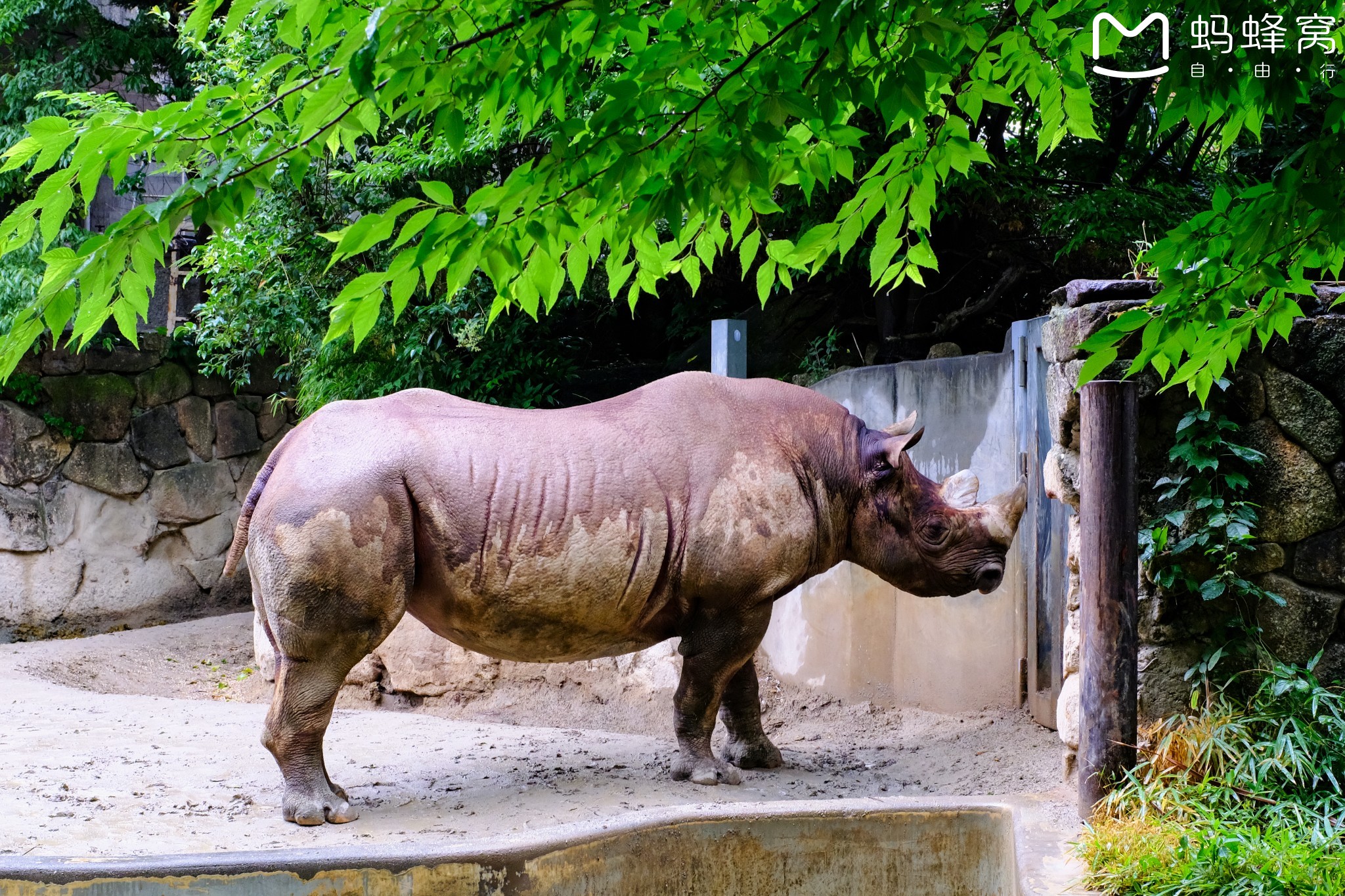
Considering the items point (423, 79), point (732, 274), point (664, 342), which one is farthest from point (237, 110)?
point (664, 342)

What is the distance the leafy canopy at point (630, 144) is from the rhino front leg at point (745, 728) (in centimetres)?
279

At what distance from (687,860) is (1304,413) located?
280 cm

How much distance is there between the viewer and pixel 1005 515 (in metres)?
5.38

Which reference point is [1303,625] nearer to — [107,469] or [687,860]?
[687,860]

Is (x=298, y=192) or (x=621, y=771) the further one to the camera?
(x=298, y=192)

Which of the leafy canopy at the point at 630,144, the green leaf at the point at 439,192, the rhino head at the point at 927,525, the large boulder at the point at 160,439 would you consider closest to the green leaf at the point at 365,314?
the leafy canopy at the point at 630,144

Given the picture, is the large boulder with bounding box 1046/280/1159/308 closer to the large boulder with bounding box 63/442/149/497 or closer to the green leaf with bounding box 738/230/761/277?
the green leaf with bounding box 738/230/761/277

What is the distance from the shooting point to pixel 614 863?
377cm

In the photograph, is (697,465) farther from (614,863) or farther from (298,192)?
(298,192)

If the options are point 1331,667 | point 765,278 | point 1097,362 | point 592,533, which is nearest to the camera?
point 1097,362

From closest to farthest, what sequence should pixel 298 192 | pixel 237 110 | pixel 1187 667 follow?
pixel 237 110 < pixel 1187 667 < pixel 298 192

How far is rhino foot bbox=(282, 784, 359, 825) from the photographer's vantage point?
4.59m

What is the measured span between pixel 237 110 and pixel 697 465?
3100mm

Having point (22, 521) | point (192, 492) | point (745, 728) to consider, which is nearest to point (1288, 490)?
point (745, 728)
